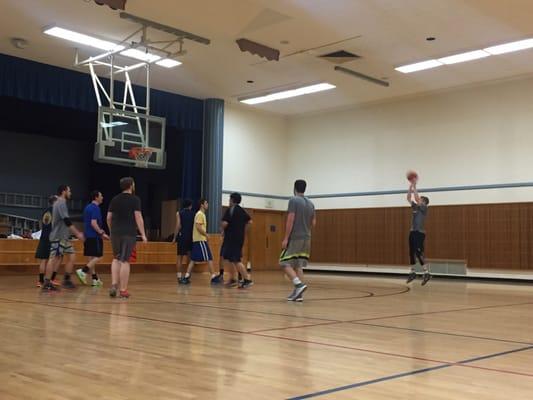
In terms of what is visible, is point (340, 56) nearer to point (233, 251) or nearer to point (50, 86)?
point (233, 251)

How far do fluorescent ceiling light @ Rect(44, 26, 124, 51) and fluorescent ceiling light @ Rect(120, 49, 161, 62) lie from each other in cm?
18

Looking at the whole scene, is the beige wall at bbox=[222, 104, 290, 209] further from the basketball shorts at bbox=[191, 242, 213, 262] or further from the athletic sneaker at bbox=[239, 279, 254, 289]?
the athletic sneaker at bbox=[239, 279, 254, 289]

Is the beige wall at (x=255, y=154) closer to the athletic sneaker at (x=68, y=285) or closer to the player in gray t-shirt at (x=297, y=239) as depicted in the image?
the athletic sneaker at (x=68, y=285)

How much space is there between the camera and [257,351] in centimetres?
390

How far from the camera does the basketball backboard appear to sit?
11680 millimetres

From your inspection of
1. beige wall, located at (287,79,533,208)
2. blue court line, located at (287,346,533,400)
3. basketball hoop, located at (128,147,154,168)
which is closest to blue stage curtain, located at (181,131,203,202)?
beige wall, located at (287,79,533,208)

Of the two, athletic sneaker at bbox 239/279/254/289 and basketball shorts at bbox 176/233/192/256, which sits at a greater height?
basketball shorts at bbox 176/233/192/256

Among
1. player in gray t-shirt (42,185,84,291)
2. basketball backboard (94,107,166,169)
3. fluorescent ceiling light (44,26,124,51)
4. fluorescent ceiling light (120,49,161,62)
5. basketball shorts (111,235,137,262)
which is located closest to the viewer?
basketball shorts (111,235,137,262)

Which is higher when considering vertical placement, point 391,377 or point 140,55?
point 140,55

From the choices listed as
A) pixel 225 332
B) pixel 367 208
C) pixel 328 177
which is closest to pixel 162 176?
pixel 328 177

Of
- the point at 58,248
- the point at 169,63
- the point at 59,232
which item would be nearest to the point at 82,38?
the point at 169,63

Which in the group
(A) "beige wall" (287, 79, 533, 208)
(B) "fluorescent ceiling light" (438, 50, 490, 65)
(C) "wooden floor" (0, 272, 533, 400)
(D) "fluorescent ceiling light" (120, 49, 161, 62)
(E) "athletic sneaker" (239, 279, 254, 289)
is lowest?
(E) "athletic sneaker" (239, 279, 254, 289)

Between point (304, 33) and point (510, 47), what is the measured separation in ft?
14.2

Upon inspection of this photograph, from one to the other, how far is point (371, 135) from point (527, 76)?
14.9ft
